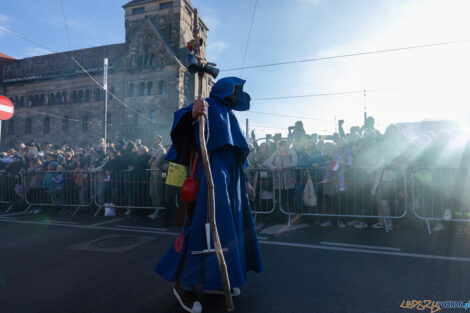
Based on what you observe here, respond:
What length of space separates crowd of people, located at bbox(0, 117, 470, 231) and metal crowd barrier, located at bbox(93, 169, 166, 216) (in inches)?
1.1

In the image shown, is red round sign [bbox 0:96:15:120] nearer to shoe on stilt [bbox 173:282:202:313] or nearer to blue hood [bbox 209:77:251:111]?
blue hood [bbox 209:77:251:111]

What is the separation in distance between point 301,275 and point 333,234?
8.15 ft

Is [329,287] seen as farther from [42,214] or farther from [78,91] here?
[78,91]

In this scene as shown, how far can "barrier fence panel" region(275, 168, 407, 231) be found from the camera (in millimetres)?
6129

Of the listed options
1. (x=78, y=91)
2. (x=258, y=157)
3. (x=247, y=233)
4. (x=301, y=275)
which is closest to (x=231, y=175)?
(x=247, y=233)

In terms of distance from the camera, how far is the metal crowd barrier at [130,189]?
7.86m

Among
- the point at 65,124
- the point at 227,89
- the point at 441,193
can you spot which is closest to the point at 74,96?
the point at 65,124

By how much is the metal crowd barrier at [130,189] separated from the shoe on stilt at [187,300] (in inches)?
202

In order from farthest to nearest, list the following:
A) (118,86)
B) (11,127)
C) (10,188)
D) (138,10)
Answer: (11,127) < (138,10) < (118,86) < (10,188)

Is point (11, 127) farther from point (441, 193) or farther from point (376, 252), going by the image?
point (441, 193)

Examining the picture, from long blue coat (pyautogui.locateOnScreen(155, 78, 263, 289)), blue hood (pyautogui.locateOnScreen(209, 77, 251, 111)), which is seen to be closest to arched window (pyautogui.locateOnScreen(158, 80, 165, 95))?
blue hood (pyautogui.locateOnScreen(209, 77, 251, 111))

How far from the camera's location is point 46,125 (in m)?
39.5

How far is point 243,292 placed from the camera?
294 cm

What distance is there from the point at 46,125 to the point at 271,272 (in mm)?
45203
